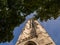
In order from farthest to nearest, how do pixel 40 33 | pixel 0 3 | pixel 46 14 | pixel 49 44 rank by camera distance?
pixel 40 33
pixel 49 44
pixel 46 14
pixel 0 3

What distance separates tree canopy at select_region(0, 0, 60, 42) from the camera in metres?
17.4

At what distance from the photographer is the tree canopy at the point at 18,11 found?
17.4 meters

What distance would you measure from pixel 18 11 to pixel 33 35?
3201 cm

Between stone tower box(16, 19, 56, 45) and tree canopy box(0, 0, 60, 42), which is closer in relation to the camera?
tree canopy box(0, 0, 60, 42)

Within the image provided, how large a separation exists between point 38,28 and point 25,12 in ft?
112

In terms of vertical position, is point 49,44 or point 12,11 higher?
point 49,44

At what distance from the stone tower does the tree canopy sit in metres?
28.5

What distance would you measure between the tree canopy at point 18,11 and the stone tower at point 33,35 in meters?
28.5

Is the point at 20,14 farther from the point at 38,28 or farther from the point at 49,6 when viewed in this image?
the point at 38,28

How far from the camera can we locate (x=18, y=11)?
1783cm

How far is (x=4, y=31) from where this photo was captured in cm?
1783

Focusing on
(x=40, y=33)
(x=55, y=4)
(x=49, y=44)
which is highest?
(x=40, y=33)

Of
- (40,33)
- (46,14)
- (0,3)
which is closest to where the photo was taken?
(0,3)

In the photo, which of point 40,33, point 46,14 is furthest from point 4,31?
point 40,33
